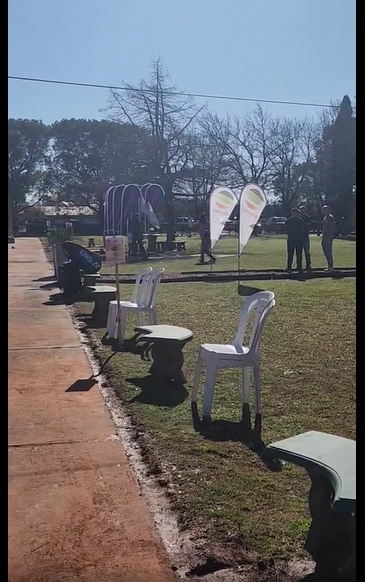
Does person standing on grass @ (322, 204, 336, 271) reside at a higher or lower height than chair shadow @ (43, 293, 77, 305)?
higher

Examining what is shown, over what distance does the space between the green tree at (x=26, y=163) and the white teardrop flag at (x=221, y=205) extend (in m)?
0.81

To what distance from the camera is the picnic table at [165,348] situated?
4.17 metres

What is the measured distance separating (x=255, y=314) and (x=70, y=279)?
1.54 m

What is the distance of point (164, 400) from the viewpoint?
4492 millimetres

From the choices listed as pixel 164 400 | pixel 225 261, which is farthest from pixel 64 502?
pixel 164 400

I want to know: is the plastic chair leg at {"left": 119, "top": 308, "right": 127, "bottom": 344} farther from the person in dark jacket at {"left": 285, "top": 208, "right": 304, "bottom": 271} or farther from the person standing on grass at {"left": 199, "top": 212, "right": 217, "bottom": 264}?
the person in dark jacket at {"left": 285, "top": 208, "right": 304, "bottom": 271}

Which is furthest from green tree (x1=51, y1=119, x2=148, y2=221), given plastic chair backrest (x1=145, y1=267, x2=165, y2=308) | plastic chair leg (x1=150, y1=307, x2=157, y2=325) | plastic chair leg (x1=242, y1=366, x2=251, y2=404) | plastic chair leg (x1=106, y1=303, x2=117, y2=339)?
plastic chair leg (x1=242, y1=366, x2=251, y2=404)

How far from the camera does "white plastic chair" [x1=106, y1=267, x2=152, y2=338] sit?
3546mm

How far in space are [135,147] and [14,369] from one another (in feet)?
3.75

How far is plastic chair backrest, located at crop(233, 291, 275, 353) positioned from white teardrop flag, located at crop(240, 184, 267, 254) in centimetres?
120

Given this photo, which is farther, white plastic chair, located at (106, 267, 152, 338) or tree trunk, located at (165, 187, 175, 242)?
white plastic chair, located at (106, 267, 152, 338)

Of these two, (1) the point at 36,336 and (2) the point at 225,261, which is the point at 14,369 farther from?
(2) the point at 225,261

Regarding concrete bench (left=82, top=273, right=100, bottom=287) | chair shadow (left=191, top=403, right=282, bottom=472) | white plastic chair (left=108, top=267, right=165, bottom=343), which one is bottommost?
chair shadow (left=191, top=403, right=282, bottom=472)

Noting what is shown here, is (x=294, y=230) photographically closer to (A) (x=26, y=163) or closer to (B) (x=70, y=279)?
(B) (x=70, y=279)
